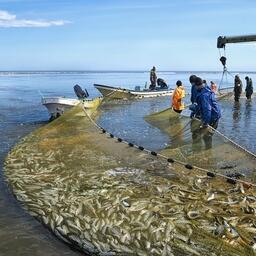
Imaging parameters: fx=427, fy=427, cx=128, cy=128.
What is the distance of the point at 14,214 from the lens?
1121cm

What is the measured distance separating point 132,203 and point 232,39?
12532 millimetres

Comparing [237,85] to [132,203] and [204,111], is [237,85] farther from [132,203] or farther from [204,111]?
[132,203]

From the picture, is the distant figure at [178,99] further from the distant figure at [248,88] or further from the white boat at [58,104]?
the distant figure at [248,88]

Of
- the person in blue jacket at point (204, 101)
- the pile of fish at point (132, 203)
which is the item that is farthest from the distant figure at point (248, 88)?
the pile of fish at point (132, 203)

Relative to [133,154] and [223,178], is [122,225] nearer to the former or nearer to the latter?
[223,178]

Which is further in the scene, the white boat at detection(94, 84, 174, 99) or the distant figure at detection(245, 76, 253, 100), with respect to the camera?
the white boat at detection(94, 84, 174, 99)

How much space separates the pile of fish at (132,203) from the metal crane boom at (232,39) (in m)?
7.30

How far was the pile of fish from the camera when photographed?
8.65 meters

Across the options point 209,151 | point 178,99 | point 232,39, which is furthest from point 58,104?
point 209,151

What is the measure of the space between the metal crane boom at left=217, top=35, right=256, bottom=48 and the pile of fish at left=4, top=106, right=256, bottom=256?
7303 millimetres

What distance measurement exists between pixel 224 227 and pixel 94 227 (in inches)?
111

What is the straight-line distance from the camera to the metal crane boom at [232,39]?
18.7 m

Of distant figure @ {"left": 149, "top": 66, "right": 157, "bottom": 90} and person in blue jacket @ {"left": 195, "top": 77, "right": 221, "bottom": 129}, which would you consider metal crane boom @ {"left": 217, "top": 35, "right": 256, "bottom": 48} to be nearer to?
person in blue jacket @ {"left": 195, "top": 77, "right": 221, "bottom": 129}

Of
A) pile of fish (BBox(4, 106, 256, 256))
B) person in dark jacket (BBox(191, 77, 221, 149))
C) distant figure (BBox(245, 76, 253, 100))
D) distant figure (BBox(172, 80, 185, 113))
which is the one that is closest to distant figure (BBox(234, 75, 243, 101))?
distant figure (BBox(245, 76, 253, 100))
